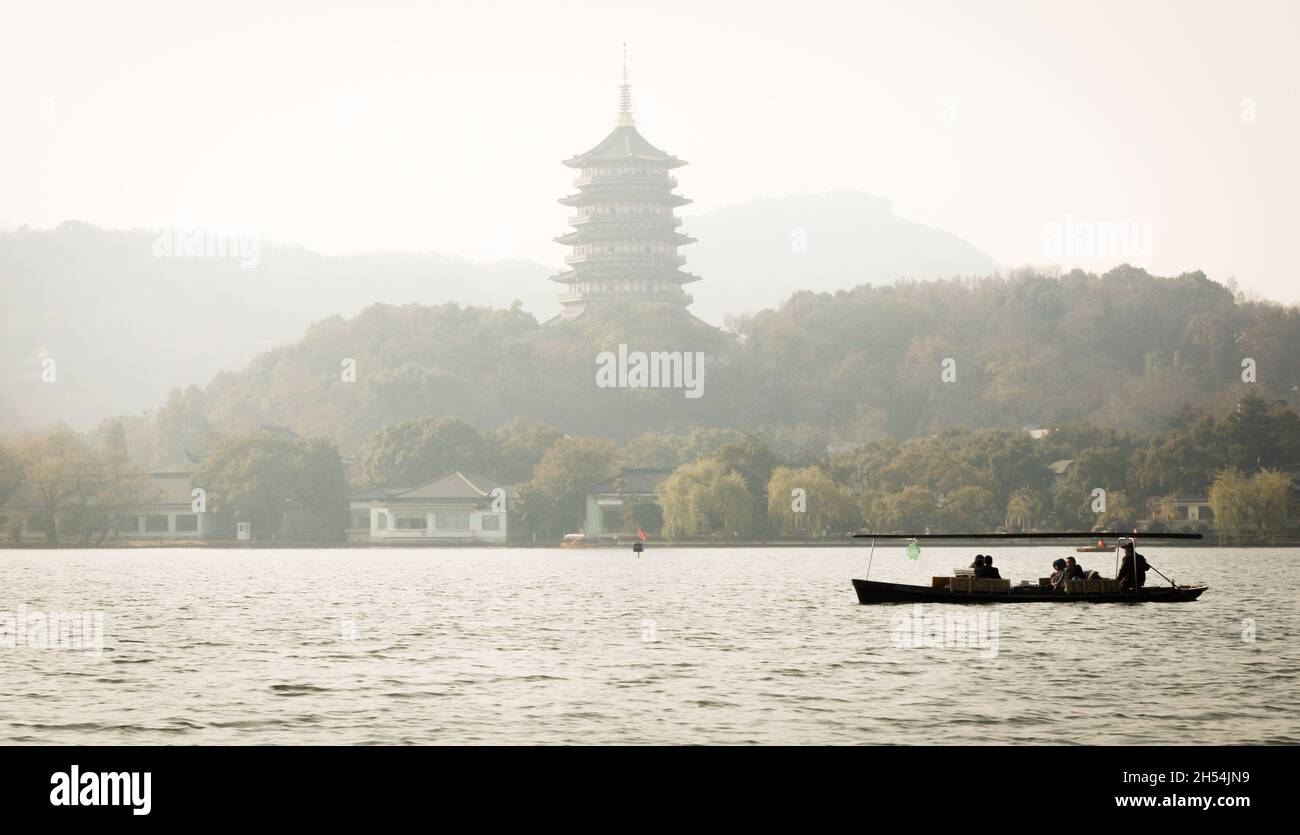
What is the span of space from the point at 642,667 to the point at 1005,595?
10.2 m

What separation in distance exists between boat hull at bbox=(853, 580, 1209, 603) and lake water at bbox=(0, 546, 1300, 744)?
651 millimetres

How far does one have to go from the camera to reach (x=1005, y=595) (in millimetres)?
35000

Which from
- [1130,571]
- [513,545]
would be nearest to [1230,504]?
[513,545]

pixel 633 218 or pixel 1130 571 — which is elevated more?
pixel 633 218

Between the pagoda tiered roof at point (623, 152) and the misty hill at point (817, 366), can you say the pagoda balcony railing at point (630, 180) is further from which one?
the misty hill at point (817, 366)

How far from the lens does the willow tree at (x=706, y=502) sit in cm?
8494

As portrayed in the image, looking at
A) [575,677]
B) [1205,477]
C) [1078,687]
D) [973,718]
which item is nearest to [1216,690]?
[1078,687]

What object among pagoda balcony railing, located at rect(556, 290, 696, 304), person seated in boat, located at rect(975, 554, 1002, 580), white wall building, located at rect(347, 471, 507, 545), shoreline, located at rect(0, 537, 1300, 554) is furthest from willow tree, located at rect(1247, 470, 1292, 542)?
pagoda balcony railing, located at rect(556, 290, 696, 304)

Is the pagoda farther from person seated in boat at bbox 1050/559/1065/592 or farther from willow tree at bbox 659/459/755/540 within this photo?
person seated in boat at bbox 1050/559/1065/592

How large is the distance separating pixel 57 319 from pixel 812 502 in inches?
4215

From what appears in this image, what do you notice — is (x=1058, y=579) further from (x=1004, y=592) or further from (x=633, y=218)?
(x=633, y=218)

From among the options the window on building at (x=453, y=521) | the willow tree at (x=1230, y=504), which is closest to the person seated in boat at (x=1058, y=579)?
the willow tree at (x=1230, y=504)

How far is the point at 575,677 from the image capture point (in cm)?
2664

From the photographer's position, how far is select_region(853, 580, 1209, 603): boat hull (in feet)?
114
